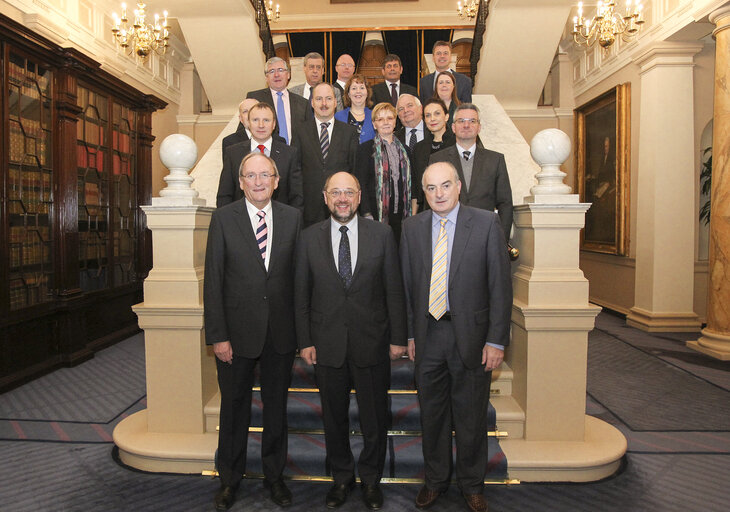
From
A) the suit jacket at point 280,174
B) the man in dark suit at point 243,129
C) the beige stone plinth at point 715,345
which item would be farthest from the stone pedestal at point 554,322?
the beige stone plinth at point 715,345

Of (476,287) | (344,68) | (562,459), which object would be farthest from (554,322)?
(344,68)

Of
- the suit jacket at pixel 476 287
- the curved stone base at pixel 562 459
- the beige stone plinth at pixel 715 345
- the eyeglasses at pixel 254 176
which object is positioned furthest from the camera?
the beige stone plinth at pixel 715 345

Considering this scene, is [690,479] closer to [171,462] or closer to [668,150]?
[171,462]

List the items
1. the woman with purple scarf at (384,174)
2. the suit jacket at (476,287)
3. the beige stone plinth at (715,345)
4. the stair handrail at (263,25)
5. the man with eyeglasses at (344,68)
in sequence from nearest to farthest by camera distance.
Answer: the suit jacket at (476,287) → the woman with purple scarf at (384,174) → the man with eyeglasses at (344,68) → the beige stone plinth at (715,345) → the stair handrail at (263,25)

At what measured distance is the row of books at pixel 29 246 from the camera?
5061mm

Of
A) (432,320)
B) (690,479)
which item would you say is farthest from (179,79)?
(690,479)

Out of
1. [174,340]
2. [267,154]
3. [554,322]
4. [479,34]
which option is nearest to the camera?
[554,322]

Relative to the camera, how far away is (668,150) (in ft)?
23.5

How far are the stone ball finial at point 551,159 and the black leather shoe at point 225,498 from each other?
2372 millimetres

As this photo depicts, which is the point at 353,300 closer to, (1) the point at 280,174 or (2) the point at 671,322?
(1) the point at 280,174

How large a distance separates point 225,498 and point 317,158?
219 cm

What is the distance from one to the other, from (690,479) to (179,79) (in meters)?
10.5

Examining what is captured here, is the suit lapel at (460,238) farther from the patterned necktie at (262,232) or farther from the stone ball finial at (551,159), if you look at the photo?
the patterned necktie at (262,232)

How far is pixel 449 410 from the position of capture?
2.74 metres
